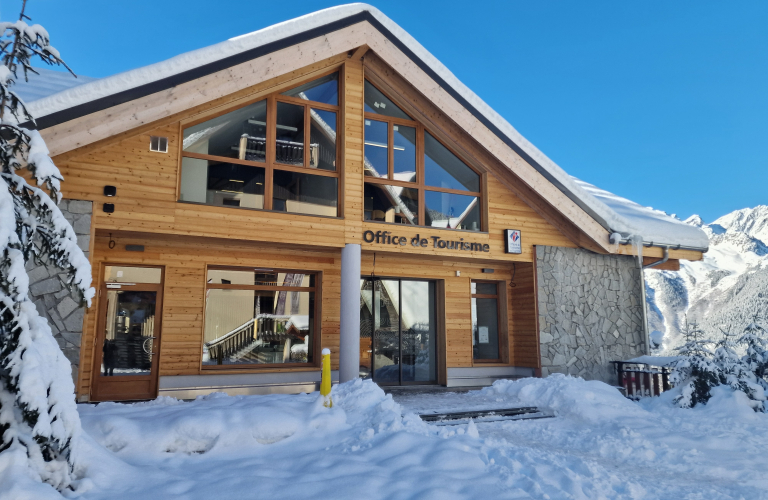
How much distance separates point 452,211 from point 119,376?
7016mm

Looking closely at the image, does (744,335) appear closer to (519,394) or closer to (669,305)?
(519,394)

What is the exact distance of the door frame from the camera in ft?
28.4

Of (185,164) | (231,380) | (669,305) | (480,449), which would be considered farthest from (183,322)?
(669,305)

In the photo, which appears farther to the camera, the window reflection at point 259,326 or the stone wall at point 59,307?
the window reflection at point 259,326

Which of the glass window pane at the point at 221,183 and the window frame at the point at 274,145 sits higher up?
the window frame at the point at 274,145

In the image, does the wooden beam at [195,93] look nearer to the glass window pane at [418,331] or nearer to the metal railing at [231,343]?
the metal railing at [231,343]

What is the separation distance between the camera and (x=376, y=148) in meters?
10.6

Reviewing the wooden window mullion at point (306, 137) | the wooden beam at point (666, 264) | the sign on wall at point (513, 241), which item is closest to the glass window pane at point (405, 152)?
the wooden window mullion at point (306, 137)

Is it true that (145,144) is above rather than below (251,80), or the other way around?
below

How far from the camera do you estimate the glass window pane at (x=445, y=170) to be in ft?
36.1

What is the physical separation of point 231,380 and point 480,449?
577 centimetres

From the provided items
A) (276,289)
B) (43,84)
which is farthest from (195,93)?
(276,289)

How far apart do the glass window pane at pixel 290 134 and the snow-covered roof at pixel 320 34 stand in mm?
1418

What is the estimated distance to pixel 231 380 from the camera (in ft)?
30.5
